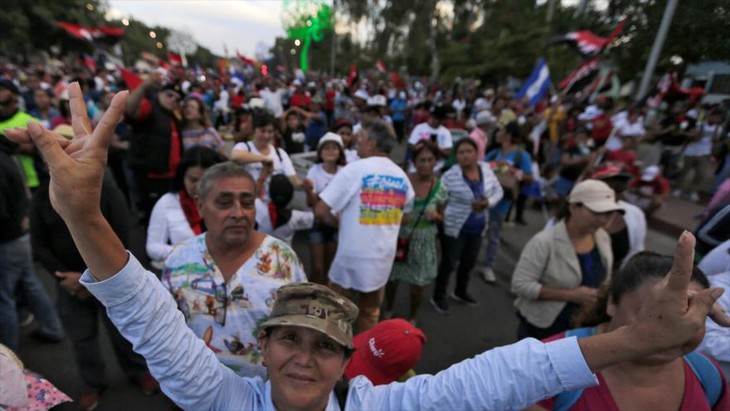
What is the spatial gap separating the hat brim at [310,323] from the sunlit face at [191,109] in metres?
4.10

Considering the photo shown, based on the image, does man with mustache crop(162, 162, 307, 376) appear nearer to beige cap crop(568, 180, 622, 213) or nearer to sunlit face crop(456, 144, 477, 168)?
beige cap crop(568, 180, 622, 213)

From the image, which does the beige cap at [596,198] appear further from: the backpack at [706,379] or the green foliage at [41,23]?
the green foliage at [41,23]

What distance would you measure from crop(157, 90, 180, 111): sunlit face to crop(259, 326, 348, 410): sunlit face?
3.96 metres

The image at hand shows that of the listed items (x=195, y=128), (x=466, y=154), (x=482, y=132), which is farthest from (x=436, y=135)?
(x=195, y=128)

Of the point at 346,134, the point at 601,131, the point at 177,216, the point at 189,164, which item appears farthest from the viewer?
the point at 601,131

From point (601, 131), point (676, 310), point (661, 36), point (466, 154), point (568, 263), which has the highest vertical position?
point (661, 36)

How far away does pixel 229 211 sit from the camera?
1.77 m

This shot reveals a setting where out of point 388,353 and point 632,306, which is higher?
point 632,306

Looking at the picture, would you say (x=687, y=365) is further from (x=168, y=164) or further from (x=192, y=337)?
(x=168, y=164)

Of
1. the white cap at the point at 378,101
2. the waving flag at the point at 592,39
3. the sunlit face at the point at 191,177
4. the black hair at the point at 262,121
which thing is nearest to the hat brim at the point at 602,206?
the waving flag at the point at 592,39

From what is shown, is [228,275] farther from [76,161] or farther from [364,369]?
[76,161]

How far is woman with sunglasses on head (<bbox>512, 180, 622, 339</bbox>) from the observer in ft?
7.58

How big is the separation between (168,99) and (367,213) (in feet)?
10.0

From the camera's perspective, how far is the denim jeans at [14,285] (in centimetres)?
273
